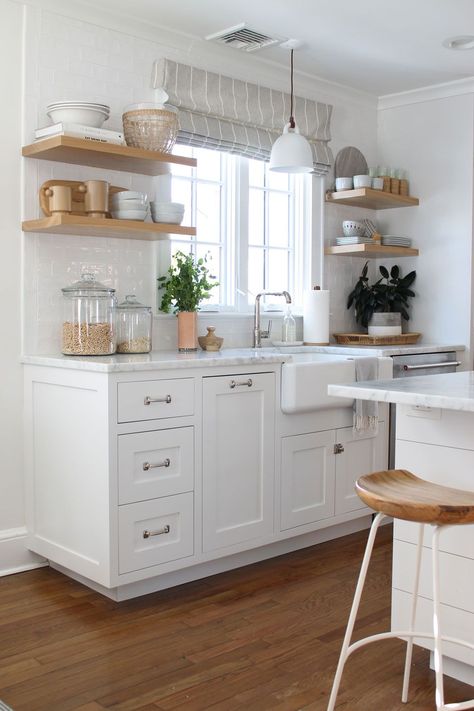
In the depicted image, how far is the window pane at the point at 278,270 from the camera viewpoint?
479 cm

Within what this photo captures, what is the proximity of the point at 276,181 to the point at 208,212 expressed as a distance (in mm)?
624

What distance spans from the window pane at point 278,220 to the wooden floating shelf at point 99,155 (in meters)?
1.13

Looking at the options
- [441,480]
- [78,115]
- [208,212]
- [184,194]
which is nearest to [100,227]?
[78,115]

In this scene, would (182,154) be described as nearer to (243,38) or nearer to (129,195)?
(243,38)

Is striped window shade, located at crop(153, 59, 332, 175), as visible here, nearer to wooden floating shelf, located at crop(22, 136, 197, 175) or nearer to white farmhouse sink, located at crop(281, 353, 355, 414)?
wooden floating shelf, located at crop(22, 136, 197, 175)

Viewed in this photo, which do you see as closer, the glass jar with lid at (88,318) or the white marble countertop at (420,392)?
Answer: the white marble countertop at (420,392)

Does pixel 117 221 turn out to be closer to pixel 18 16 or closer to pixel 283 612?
A: pixel 18 16

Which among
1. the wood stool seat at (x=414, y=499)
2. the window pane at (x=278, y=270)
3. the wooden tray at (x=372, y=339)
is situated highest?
the window pane at (x=278, y=270)

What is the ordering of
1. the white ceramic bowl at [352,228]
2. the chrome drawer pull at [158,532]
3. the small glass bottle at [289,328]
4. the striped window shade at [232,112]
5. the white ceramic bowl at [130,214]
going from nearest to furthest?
1. the chrome drawer pull at [158,532]
2. the white ceramic bowl at [130,214]
3. the striped window shade at [232,112]
4. the small glass bottle at [289,328]
5. the white ceramic bowl at [352,228]

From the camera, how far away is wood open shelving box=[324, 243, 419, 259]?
16.0 feet

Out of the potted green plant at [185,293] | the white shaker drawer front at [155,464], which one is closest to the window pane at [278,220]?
the potted green plant at [185,293]

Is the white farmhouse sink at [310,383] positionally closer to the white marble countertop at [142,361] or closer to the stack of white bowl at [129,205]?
Result: the white marble countertop at [142,361]

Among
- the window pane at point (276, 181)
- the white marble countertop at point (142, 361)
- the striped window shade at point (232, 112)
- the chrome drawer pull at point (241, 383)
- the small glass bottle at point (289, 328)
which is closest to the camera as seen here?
the white marble countertop at point (142, 361)

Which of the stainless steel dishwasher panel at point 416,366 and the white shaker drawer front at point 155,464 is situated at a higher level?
the stainless steel dishwasher panel at point 416,366
